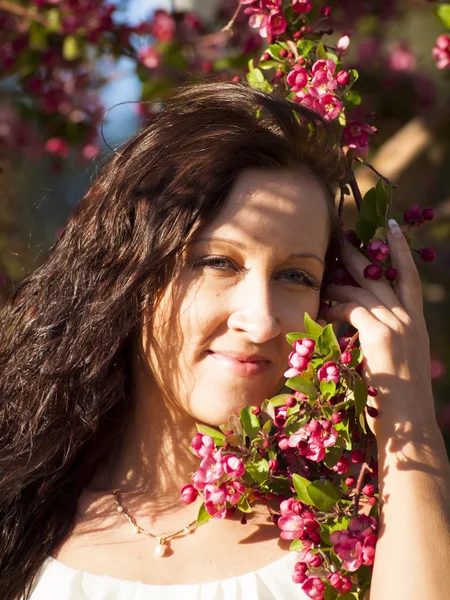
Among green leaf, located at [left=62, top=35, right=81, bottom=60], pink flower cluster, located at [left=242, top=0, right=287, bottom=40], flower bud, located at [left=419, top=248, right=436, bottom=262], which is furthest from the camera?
green leaf, located at [left=62, top=35, right=81, bottom=60]

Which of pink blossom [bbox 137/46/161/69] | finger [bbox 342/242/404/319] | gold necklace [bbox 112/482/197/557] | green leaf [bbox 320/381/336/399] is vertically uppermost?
green leaf [bbox 320/381/336/399]

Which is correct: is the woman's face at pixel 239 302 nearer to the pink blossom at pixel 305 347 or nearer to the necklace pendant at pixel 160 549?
the pink blossom at pixel 305 347

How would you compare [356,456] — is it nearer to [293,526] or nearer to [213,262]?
[293,526]

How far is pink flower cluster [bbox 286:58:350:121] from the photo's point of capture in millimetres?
2059

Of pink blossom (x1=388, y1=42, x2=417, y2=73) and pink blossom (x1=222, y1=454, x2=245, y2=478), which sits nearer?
pink blossom (x1=222, y1=454, x2=245, y2=478)

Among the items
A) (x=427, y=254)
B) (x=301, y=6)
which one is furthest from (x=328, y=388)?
(x=301, y=6)

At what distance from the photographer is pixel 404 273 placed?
1.92 m

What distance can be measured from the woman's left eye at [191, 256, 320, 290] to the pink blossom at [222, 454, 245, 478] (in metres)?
0.39

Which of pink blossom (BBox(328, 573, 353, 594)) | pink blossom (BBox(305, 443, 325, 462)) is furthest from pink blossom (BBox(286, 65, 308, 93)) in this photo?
pink blossom (BBox(328, 573, 353, 594))

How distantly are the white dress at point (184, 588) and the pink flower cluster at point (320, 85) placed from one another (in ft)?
3.19

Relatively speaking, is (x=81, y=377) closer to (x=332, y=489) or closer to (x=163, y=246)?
(x=163, y=246)

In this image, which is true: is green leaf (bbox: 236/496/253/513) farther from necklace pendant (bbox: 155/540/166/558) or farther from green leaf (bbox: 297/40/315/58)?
green leaf (bbox: 297/40/315/58)

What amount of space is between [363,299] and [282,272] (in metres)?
0.18

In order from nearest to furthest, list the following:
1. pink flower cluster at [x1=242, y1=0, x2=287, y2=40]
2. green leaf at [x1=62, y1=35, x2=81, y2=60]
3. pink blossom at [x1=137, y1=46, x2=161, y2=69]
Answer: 1. pink flower cluster at [x1=242, y1=0, x2=287, y2=40]
2. green leaf at [x1=62, y1=35, x2=81, y2=60]
3. pink blossom at [x1=137, y1=46, x2=161, y2=69]
